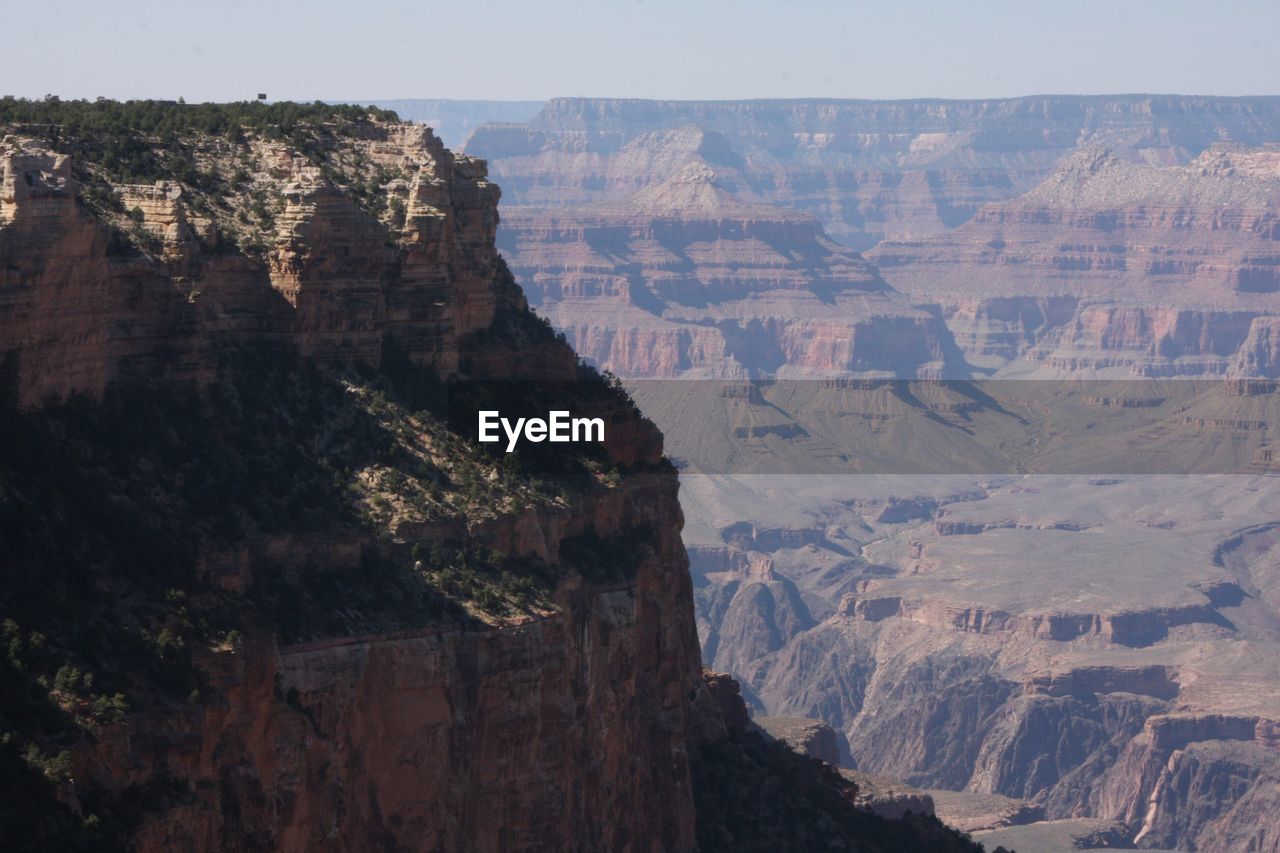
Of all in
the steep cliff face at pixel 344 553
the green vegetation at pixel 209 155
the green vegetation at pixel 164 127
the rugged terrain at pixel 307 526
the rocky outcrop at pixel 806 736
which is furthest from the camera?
the rocky outcrop at pixel 806 736

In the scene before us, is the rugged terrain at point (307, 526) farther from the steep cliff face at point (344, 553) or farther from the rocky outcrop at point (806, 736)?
the rocky outcrop at point (806, 736)

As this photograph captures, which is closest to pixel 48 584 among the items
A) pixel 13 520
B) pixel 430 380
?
pixel 13 520

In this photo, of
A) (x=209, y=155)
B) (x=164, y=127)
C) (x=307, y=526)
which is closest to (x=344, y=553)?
(x=307, y=526)

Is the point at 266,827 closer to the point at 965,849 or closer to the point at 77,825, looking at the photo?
the point at 77,825

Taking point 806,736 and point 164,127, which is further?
point 806,736

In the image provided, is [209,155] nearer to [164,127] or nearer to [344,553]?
[164,127]

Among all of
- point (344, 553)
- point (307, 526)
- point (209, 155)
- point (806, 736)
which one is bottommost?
point (806, 736)

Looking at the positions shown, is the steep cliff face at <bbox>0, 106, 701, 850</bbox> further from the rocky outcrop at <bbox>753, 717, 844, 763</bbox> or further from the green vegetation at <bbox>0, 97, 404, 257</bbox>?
the rocky outcrop at <bbox>753, 717, 844, 763</bbox>

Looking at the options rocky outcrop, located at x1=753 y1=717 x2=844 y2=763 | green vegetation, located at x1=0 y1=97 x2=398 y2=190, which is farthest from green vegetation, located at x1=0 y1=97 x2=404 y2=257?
rocky outcrop, located at x1=753 y1=717 x2=844 y2=763

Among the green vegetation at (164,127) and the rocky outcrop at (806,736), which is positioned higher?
the green vegetation at (164,127)

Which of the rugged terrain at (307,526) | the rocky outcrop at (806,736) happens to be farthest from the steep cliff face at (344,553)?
the rocky outcrop at (806,736)
